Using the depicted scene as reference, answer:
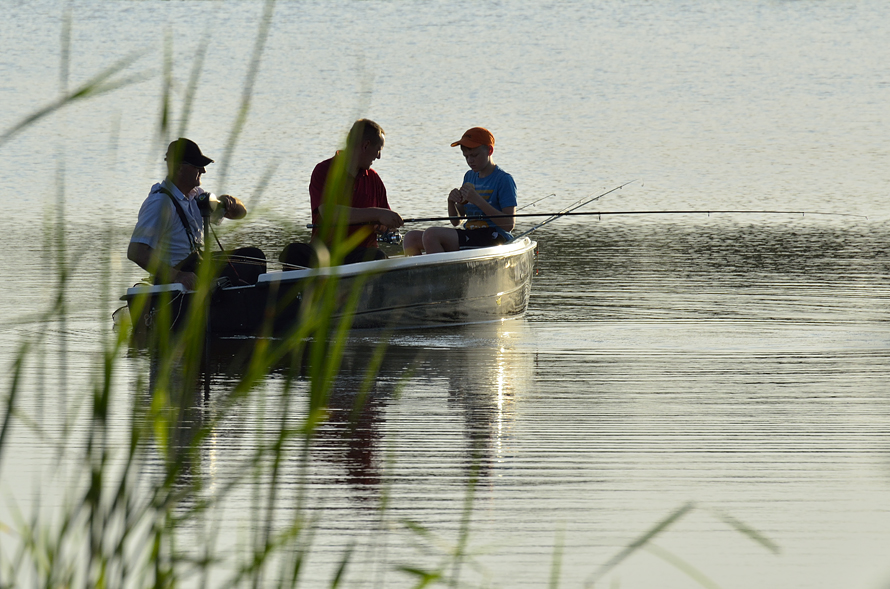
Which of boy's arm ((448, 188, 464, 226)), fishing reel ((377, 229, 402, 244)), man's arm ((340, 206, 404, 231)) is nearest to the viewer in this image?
man's arm ((340, 206, 404, 231))

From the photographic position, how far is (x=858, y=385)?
653 centimetres

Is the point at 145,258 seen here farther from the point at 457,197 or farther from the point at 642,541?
the point at 642,541

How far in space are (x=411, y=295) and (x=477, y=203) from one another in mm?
702

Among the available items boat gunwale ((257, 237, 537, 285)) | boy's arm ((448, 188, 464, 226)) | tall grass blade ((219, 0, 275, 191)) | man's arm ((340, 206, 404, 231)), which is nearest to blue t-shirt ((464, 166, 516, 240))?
boy's arm ((448, 188, 464, 226))

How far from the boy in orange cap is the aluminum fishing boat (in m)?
0.21

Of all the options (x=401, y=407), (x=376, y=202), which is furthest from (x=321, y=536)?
(x=376, y=202)

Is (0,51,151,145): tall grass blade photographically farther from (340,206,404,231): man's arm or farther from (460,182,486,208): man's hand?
(460,182,486,208): man's hand

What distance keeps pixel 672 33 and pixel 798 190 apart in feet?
88.1

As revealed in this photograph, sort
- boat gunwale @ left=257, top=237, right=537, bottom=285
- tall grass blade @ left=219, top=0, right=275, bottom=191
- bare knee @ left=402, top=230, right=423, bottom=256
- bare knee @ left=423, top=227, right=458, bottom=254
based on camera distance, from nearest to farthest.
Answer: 1. tall grass blade @ left=219, top=0, right=275, bottom=191
2. boat gunwale @ left=257, top=237, right=537, bottom=285
3. bare knee @ left=423, top=227, right=458, bottom=254
4. bare knee @ left=402, top=230, right=423, bottom=256

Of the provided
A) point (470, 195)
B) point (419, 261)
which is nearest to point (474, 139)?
point (470, 195)

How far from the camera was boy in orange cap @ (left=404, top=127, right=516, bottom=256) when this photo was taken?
833cm

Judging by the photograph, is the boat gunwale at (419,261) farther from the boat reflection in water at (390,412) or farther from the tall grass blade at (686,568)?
the tall grass blade at (686,568)

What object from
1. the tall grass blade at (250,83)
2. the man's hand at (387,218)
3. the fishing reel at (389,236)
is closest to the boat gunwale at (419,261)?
the fishing reel at (389,236)

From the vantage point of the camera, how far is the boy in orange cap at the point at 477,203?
833 cm
